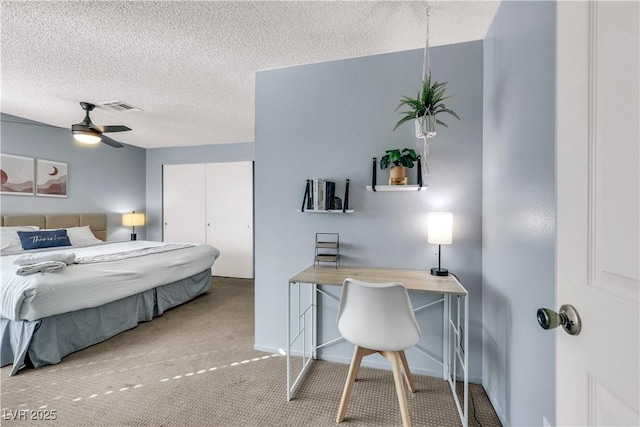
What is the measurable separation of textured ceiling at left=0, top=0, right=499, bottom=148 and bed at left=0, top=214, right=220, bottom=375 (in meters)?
1.72

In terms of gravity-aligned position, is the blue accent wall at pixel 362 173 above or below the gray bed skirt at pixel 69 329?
above

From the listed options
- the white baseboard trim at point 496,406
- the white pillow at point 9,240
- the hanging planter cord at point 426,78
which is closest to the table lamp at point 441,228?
the hanging planter cord at point 426,78

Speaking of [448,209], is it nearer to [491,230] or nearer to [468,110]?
[491,230]

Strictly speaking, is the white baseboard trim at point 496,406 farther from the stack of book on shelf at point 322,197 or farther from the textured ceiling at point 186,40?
the textured ceiling at point 186,40

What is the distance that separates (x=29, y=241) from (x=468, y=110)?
501 cm

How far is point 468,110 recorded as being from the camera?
197 cm

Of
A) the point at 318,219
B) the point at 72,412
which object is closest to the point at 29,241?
the point at 72,412

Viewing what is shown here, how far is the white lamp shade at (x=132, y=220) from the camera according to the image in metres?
4.84

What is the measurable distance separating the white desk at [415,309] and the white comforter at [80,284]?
1.76m

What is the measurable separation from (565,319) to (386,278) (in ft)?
4.09

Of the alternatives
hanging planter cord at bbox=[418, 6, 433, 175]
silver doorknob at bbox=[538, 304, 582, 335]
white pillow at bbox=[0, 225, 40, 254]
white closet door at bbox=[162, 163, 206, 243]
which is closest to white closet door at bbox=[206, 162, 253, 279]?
white closet door at bbox=[162, 163, 206, 243]

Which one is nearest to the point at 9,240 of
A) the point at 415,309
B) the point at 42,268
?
the point at 42,268

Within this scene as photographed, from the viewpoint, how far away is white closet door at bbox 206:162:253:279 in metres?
4.96

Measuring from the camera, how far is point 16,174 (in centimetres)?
351
